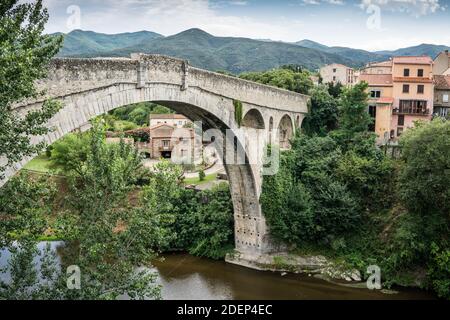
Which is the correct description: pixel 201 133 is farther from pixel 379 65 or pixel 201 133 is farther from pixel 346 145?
pixel 379 65

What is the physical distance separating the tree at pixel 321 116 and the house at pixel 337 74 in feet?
70.2

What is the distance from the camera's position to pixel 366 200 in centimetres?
2483

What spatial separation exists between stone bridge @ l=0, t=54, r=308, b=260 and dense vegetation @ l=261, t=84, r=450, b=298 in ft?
3.54

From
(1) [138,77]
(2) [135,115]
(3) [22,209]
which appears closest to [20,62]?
(3) [22,209]

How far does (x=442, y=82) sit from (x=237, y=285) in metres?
20.8

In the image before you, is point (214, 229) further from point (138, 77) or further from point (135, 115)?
point (135, 115)

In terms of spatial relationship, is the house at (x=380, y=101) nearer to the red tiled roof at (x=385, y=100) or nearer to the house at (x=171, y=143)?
the red tiled roof at (x=385, y=100)

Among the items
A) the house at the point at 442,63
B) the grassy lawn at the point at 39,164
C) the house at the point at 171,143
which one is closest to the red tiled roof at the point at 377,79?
the house at the point at 442,63

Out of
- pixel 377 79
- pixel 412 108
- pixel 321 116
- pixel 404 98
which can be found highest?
pixel 377 79

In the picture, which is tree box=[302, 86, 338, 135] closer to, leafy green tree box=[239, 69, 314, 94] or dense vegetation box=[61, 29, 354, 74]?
leafy green tree box=[239, 69, 314, 94]

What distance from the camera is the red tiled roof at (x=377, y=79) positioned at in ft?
104

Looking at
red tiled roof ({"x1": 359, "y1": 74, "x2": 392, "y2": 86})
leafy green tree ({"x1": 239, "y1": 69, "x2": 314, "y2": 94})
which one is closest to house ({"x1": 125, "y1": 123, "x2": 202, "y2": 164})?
leafy green tree ({"x1": 239, "y1": 69, "x2": 314, "y2": 94})

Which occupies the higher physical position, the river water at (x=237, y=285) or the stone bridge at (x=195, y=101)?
the stone bridge at (x=195, y=101)
